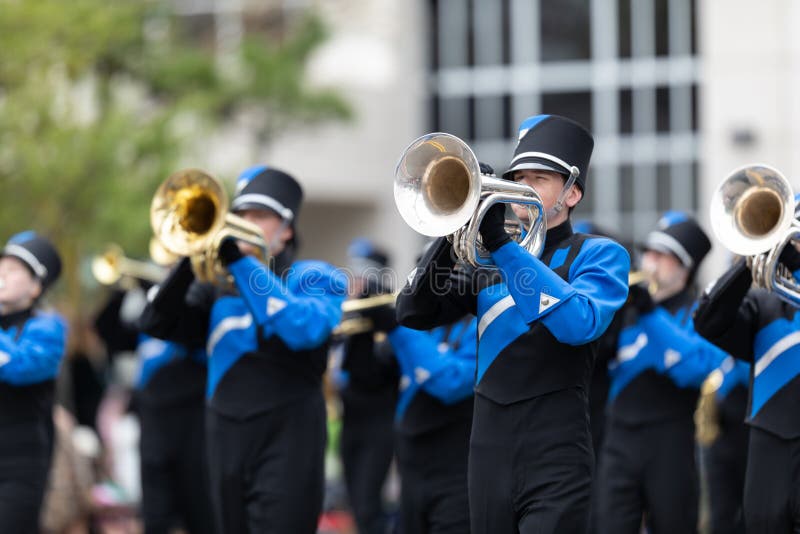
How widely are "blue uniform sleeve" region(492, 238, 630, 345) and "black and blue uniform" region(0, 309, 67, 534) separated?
9.98ft

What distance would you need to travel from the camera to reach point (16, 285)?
279 inches

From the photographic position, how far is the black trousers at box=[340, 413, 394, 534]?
31.7ft

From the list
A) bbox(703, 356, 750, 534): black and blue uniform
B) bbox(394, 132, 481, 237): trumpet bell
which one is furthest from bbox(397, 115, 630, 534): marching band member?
bbox(703, 356, 750, 534): black and blue uniform

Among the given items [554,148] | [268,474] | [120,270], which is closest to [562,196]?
[554,148]

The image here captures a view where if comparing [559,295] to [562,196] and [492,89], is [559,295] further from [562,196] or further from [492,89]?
[492,89]

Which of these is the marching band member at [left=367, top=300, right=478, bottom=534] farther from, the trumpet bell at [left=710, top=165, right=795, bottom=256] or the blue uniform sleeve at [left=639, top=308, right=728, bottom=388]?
the trumpet bell at [left=710, top=165, right=795, bottom=256]

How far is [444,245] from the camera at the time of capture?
5.16 m

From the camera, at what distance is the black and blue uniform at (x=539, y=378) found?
479cm

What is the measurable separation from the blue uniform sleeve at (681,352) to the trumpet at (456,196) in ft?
8.32

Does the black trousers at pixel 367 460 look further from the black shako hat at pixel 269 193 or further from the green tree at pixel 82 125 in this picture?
the green tree at pixel 82 125

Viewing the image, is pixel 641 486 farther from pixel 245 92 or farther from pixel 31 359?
pixel 245 92

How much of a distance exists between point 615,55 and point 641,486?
17.0 metres

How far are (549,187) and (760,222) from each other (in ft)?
3.29

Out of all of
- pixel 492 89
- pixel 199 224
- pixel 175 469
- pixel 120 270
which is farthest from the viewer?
pixel 492 89
